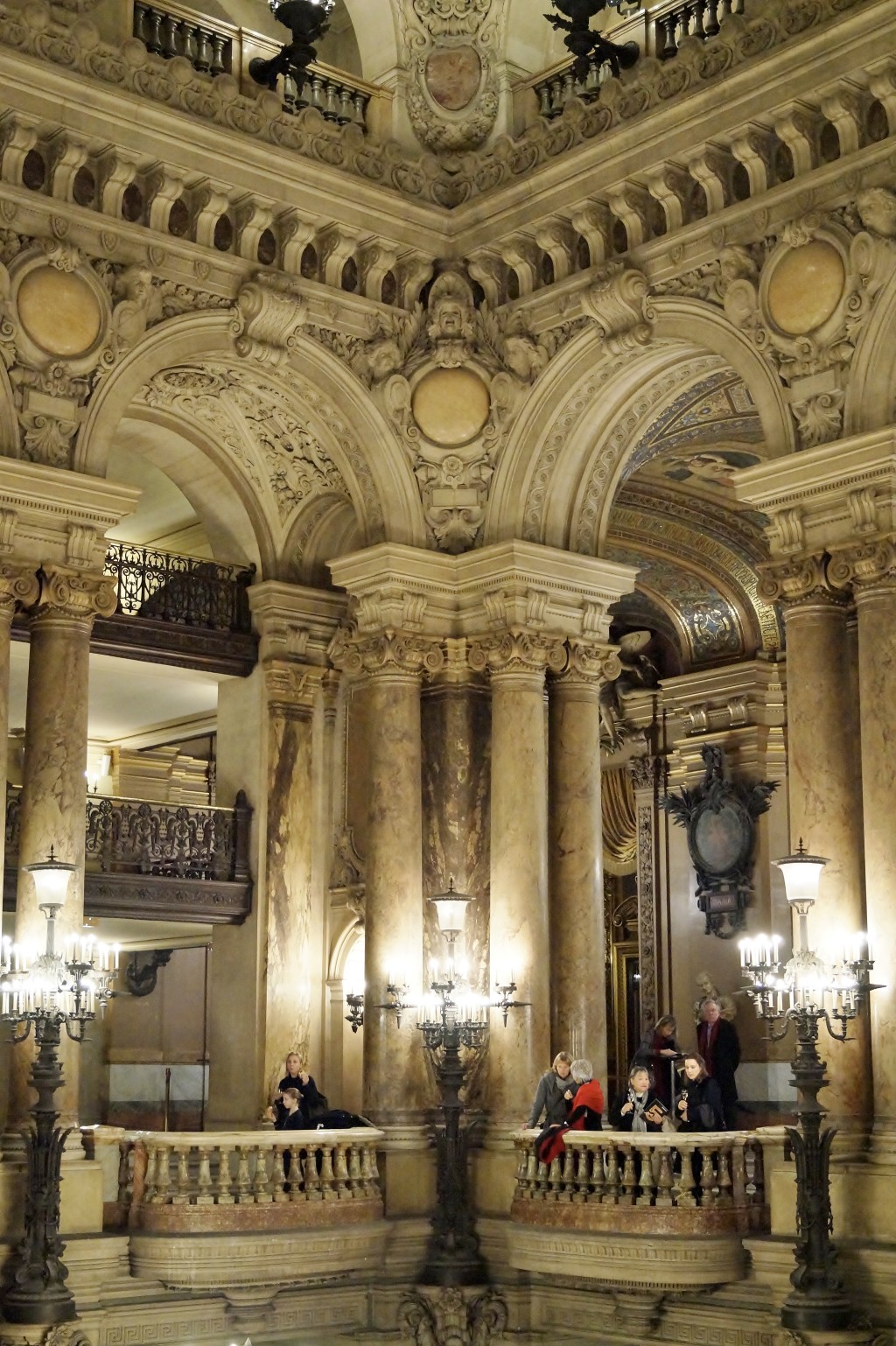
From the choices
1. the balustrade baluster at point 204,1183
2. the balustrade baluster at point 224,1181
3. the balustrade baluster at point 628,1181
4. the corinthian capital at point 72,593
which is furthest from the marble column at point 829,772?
the corinthian capital at point 72,593

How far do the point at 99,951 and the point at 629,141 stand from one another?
763cm

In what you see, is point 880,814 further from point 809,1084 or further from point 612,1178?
point 612,1178

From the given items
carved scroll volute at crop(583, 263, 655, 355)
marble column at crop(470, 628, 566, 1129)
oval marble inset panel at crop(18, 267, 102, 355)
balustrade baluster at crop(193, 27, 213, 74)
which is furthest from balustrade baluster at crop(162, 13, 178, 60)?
marble column at crop(470, 628, 566, 1129)

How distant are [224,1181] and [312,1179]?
83cm

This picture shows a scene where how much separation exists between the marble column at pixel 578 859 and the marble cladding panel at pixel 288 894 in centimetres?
276

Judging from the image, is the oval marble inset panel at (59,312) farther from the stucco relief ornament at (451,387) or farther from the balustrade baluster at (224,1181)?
the balustrade baluster at (224,1181)

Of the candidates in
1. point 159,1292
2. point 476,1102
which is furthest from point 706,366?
point 159,1292

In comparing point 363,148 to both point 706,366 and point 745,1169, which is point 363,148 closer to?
point 706,366

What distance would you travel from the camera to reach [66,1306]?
527 inches

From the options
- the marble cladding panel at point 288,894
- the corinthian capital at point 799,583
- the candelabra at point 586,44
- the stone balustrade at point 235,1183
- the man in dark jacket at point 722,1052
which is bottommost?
the stone balustrade at point 235,1183

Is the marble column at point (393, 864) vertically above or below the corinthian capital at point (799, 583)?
below

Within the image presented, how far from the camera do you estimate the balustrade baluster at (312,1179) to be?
50.3 ft

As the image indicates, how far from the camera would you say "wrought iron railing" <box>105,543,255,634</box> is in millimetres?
18453

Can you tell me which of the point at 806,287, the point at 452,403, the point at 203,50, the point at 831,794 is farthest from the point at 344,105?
the point at 831,794
